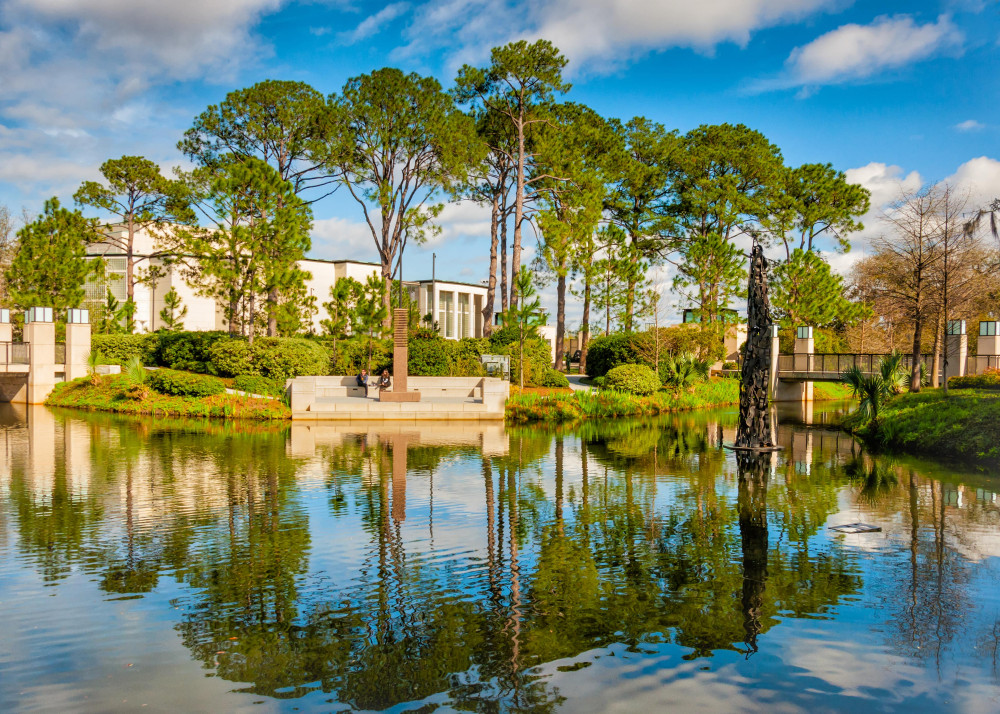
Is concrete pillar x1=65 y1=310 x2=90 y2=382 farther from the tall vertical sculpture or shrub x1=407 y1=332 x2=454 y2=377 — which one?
the tall vertical sculpture

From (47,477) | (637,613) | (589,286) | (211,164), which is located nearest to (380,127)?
(211,164)

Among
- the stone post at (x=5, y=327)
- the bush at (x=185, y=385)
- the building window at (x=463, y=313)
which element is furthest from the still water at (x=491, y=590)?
the building window at (x=463, y=313)

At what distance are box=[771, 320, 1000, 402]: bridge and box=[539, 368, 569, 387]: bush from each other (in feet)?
29.1

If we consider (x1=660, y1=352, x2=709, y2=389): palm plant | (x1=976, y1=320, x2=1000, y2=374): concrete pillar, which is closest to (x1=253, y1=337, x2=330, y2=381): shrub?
(x1=660, y1=352, x2=709, y2=389): palm plant

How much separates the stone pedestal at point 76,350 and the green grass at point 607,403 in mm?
18023

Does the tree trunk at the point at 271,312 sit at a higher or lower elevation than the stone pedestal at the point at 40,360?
higher

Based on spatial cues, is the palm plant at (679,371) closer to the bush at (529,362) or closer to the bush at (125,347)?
the bush at (529,362)

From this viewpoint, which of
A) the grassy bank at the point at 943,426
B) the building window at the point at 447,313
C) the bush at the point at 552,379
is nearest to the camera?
the grassy bank at the point at 943,426

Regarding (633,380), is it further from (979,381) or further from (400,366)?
(979,381)

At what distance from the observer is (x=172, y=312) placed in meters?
39.2

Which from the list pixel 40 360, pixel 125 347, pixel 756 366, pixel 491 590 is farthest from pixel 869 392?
pixel 125 347

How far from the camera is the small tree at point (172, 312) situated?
126 ft

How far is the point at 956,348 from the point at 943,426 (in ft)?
49.1

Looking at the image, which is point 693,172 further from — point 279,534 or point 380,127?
point 279,534
